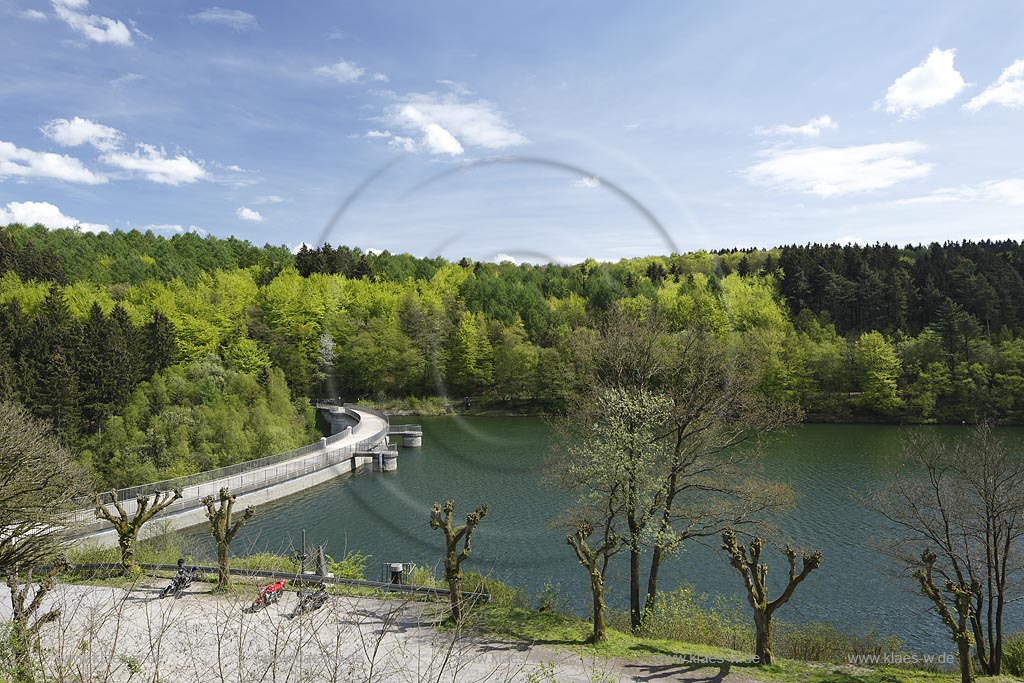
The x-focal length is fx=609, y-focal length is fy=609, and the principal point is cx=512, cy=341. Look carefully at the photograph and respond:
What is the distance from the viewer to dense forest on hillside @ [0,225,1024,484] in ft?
119

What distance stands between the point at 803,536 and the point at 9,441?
28652mm

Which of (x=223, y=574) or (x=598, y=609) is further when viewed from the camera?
(x=223, y=574)

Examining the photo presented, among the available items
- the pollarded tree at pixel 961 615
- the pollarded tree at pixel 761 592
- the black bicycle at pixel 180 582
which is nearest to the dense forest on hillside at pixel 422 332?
the black bicycle at pixel 180 582

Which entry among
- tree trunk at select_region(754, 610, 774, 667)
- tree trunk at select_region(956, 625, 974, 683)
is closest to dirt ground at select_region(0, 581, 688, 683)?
tree trunk at select_region(754, 610, 774, 667)

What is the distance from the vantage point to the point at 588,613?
18422mm

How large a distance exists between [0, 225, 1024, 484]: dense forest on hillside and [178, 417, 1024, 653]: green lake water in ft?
26.9

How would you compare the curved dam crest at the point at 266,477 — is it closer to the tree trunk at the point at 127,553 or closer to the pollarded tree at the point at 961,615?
the tree trunk at the point at 127,553

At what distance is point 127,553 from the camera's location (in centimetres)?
1736

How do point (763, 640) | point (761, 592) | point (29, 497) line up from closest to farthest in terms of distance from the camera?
point (763, 640) → point (761, 592) → point (29, 497)

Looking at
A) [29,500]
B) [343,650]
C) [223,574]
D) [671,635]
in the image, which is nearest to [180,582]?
[223,574]

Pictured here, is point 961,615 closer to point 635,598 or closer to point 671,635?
point 671,635

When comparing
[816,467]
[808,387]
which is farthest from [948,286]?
[816,467]

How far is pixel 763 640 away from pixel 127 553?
55.3ft

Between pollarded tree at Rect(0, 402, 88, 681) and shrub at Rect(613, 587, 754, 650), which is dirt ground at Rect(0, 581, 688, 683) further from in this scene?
shrub at Rect(613, 587, 754, 650)
